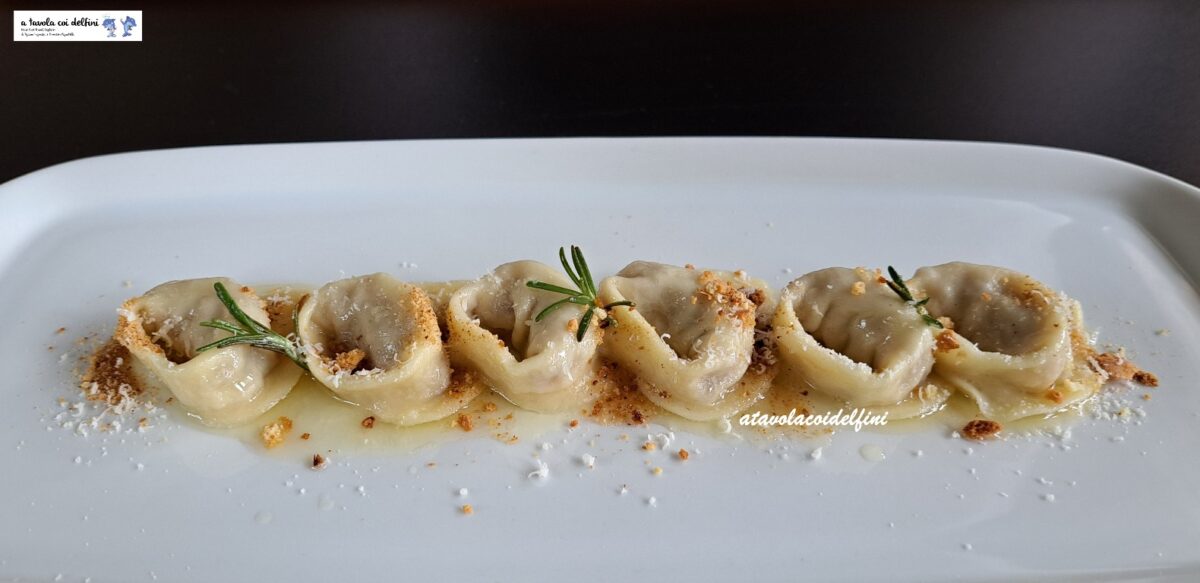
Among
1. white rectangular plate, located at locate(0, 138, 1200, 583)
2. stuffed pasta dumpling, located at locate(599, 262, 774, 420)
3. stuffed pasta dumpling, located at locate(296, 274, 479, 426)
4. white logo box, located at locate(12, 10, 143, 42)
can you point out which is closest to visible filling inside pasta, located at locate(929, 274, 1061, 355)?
white rectangular plate, located at locate(0, 138, 1200, 583)

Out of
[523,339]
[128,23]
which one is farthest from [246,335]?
[128,23]

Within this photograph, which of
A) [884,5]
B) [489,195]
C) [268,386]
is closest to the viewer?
[268,386]

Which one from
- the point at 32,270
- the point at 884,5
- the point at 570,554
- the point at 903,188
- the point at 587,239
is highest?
the point at 884,5

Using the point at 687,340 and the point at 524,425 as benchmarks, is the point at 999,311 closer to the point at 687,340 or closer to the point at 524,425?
the point at 687,340

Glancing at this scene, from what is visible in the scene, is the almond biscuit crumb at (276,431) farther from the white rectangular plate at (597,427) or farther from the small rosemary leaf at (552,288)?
the small rosemary leaf at (552,288)

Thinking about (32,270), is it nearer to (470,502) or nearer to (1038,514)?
(470,502)

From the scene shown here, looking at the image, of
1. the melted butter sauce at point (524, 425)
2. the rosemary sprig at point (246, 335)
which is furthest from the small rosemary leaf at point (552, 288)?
the rosemary sprig at point (246, 335)

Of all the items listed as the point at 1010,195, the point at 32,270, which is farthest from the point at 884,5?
the point at 32,270
